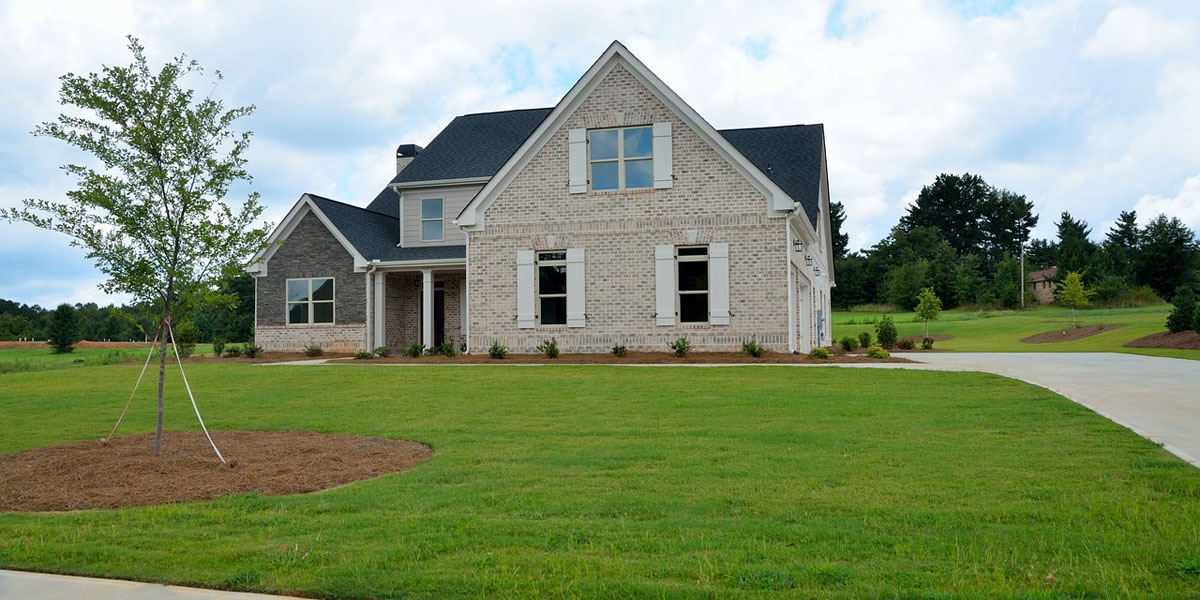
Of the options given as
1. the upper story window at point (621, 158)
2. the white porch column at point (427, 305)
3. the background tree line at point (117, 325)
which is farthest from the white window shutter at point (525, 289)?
the background tree line at point (117, 325)

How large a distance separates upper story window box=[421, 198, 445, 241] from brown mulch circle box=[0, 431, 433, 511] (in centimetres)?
1665

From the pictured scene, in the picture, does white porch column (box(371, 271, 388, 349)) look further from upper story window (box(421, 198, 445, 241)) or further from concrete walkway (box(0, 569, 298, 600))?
concrete walkway (box(0, 569, 298, 600))

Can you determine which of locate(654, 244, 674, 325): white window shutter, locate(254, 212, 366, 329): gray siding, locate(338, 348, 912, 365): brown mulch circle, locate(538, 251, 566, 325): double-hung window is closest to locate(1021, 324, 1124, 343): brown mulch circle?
locate(338, 348, 912, 365): brown mulch circle

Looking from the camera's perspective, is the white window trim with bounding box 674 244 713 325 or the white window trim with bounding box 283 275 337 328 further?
the white window trim with bounding box 283 275 337 328

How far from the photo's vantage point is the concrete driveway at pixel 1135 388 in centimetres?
823

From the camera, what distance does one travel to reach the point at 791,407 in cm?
1055

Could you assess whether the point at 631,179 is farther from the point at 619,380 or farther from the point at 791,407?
the point at 791,407

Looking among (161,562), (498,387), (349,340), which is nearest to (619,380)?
(498,387)

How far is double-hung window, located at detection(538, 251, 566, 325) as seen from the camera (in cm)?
2092

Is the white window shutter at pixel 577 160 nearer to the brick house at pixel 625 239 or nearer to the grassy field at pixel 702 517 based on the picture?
the brick house at pixel 625 239

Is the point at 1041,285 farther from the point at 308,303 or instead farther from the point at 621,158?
the point at 308,303

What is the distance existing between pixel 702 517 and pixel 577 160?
645 inches

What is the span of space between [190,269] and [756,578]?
6565 mm

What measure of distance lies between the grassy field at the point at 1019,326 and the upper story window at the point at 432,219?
18447 mm
